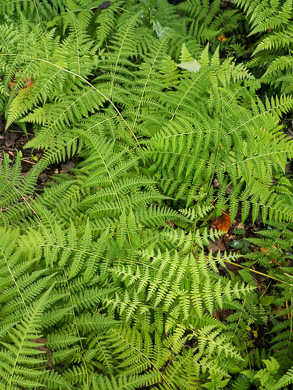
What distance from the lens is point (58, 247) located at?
2783 mm

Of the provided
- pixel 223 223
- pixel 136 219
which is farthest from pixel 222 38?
pixel 136 219

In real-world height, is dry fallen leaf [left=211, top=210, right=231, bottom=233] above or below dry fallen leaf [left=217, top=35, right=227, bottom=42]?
below

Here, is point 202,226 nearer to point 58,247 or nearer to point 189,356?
point 189,356

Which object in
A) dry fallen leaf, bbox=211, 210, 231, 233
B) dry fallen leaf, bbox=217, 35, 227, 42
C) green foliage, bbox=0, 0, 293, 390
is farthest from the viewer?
dry fallen leaf, bbox=217, 35, 227, 42

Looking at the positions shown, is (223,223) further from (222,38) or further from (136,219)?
(222,38)

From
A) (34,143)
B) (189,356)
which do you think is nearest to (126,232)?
(189,356)

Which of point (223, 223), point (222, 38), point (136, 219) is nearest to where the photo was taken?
point (136, 219)

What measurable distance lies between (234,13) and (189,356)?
488cm

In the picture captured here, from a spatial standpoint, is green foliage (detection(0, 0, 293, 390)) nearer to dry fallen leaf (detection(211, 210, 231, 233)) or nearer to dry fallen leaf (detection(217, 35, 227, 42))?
dry fallen leaf (detection(211, 210, 231, 233))

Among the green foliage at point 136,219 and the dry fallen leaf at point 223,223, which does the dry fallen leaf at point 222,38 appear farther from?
the dry fallen leaf at point 223,223

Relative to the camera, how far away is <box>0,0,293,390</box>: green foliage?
2594 millimetres

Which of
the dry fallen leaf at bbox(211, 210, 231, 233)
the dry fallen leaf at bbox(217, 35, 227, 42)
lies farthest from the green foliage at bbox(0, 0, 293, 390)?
the dry fallen leaf at bbox(217, 35, 227, 42)

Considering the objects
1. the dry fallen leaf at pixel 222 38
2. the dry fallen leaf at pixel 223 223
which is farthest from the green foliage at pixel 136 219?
the dry fallen leaf at pixel 222 38

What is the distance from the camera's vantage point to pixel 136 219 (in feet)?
10.0
